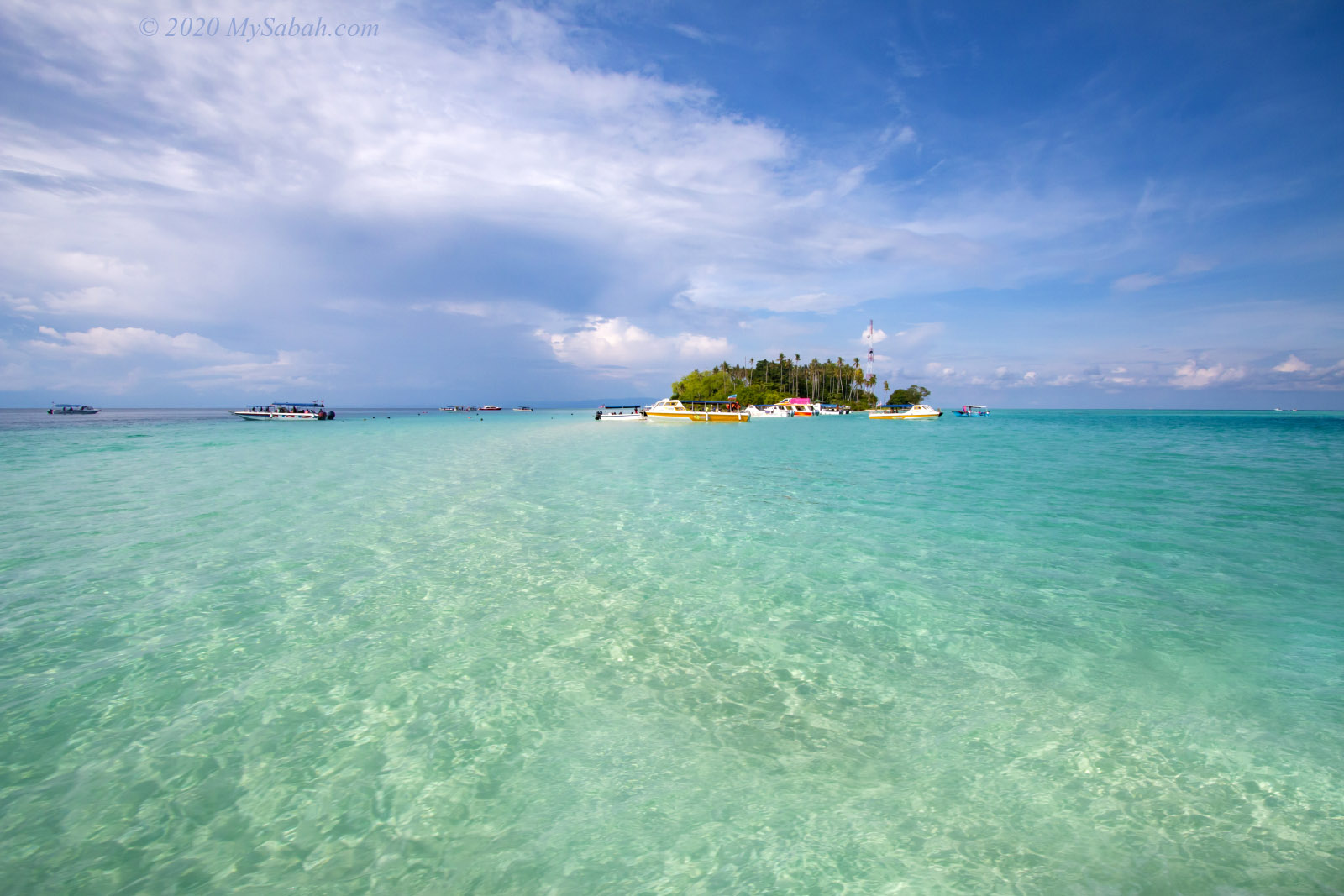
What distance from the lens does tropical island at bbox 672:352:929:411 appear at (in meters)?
126

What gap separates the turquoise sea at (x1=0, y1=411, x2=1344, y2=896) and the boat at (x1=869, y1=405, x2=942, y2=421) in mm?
97295

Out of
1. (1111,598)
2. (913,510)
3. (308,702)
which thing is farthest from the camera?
(913,510)

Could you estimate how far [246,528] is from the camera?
43.2 feet

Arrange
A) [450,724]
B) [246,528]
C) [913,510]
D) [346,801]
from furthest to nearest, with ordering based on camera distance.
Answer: [913,510], [246,528], [450,724], [346,801]

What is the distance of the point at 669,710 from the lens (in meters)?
5.36

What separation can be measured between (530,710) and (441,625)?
2.57 meters

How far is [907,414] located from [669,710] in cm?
11154

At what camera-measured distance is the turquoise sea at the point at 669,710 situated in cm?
361

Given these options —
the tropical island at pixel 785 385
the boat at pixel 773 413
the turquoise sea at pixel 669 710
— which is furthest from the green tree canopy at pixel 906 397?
the turquoise sea at pixel 669 710

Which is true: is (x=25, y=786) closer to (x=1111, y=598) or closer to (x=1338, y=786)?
(x=1338, y=786)

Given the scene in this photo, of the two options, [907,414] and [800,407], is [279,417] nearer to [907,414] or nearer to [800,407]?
[800,407]

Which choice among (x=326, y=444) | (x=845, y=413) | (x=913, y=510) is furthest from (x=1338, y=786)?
(x=845, y=413)

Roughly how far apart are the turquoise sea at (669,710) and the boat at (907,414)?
319 feet

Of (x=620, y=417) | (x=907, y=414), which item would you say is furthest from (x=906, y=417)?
(x=620, y=417)
